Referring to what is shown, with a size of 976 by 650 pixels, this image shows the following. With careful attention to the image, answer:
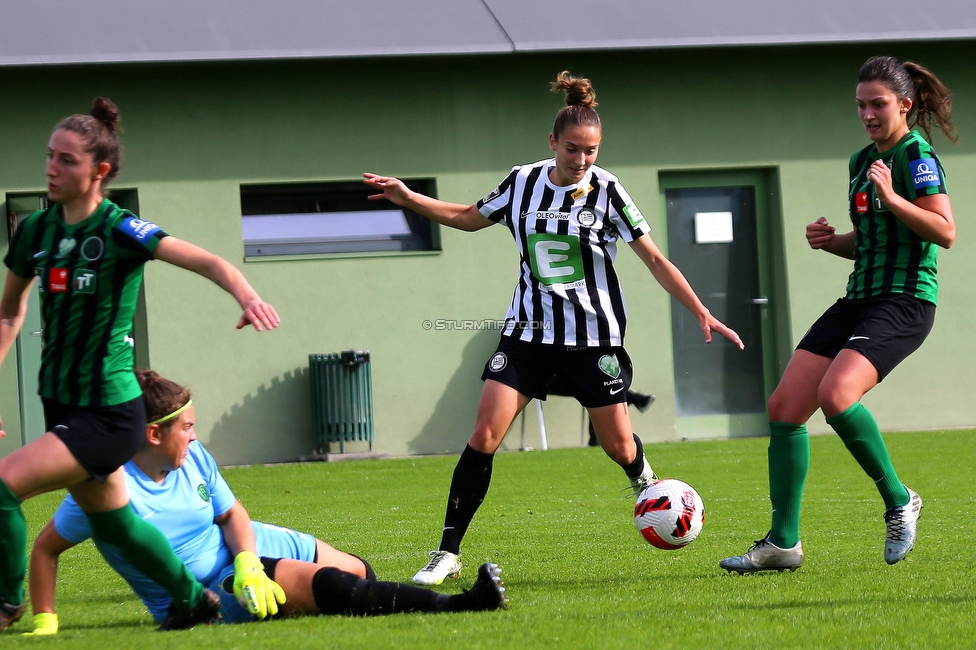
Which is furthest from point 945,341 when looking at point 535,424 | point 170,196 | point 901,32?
point 170,196

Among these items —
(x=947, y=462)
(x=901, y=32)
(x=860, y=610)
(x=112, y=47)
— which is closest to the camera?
(x=860, y=610)

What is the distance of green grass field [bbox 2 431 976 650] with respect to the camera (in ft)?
12.3

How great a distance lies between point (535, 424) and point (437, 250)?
2.10 meters

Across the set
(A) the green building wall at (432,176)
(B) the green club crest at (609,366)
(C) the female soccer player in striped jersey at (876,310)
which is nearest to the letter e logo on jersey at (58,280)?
(B) the green club crest at (609,366)

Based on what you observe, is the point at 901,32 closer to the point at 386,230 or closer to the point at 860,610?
the point at 386,230

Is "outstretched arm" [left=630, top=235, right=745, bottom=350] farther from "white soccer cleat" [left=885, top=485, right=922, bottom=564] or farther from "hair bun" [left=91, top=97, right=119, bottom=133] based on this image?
"hair bun" [left=91, top=97, right=119, bottom=133]

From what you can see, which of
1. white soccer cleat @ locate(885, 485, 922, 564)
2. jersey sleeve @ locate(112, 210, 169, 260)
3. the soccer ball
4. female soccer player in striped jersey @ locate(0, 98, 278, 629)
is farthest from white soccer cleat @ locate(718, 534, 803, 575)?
jersey sleeve @ locate(112, 210, 169, 260)

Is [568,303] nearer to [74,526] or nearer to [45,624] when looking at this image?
[74,526]

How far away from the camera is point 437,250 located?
1277 cm

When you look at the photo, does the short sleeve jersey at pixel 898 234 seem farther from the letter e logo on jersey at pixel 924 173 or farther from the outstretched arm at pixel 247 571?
the outstretched arm at pixel 247 571

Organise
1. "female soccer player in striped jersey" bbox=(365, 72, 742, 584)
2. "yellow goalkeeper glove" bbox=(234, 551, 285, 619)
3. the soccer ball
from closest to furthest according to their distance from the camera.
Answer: "yellow goalkeeper glove" bbox=(234, 551, 285, 619), the soccer ball, "female soccer player in striped jersey" bbox=(365, 72, 742, 584)

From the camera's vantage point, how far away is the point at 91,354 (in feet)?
12.6

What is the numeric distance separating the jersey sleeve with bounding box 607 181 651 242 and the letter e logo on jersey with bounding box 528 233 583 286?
0.72 ft

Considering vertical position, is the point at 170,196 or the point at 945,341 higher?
the point at 170,196
